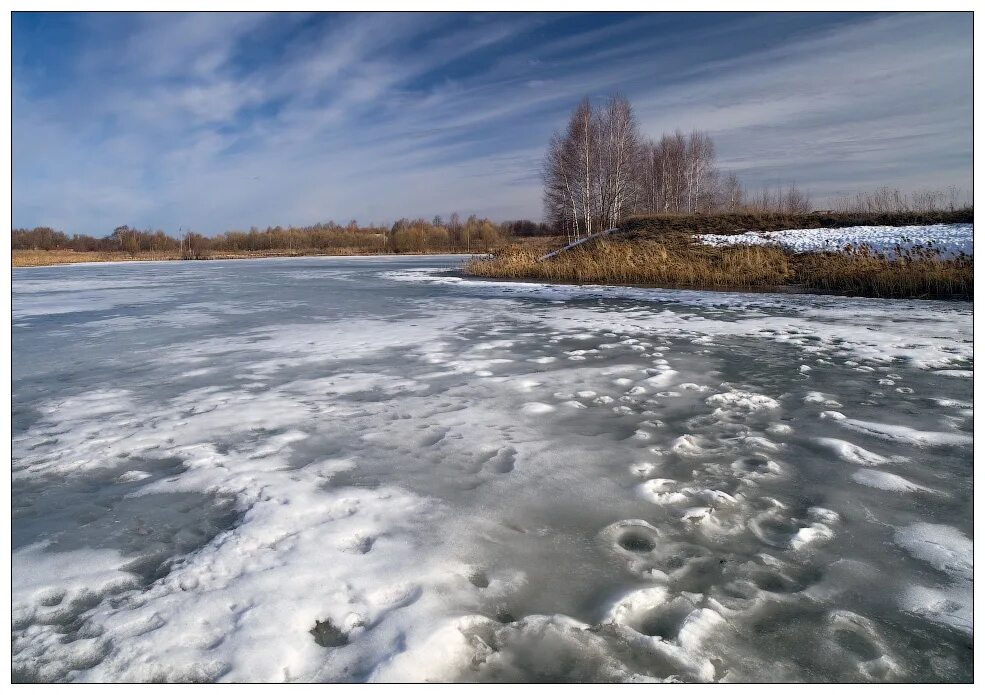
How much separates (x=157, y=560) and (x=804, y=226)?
743 inches

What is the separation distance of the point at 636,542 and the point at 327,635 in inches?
37.3

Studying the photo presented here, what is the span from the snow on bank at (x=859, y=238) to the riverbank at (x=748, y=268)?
0.52m

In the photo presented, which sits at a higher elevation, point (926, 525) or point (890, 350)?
point (890, 350)

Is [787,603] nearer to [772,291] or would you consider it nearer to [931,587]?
[931,587]

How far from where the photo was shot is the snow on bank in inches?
472

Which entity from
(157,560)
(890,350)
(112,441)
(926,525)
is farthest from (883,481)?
(112,441)

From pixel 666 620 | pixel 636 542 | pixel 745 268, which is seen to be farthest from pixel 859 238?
pixel 666 620

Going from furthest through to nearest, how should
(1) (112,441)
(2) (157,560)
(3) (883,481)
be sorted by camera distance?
(1) (112,441), (3) (883,481), (2) (157,560)

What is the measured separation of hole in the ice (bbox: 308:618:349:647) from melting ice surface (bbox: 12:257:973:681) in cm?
1

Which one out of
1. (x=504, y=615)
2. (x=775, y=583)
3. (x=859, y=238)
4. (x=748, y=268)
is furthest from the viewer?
(x=859, y=238)

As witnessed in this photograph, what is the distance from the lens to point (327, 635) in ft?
4.51

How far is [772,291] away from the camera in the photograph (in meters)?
9.98

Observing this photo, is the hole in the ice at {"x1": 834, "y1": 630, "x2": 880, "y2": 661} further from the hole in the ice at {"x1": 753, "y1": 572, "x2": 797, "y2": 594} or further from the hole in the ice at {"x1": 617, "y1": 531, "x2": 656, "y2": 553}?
the hole in the ice at {"x1": 617, "y1": 531, "x2": 656, "y2": 553}

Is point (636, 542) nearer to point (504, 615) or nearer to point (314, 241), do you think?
point (504, 615)
